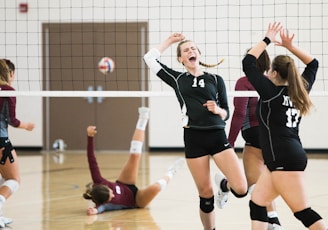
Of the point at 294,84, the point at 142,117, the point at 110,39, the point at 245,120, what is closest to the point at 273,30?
the point at 294,84

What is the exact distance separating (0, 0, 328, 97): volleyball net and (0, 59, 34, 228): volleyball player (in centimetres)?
720

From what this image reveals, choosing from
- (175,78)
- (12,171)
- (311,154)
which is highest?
(175,78)

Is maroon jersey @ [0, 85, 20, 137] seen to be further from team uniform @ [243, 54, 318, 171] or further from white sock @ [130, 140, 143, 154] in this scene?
team uniform @ [243, 54, 318, 171]

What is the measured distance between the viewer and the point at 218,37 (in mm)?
14891

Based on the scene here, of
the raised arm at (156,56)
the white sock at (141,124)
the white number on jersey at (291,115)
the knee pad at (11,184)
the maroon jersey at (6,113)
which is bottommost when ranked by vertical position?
the knee pad at (11,184)

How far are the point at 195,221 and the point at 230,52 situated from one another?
7.30 metres

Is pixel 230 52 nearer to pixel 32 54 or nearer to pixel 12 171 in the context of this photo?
pixel 32 54

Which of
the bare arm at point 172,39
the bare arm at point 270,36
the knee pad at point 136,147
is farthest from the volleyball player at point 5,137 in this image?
the bare arm at point 270,36

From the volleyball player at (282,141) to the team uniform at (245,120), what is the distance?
124 cm

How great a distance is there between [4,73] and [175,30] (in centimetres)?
754

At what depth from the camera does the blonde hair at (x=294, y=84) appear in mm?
5301

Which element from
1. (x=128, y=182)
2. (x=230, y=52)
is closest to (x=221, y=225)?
(x=128, y=182)

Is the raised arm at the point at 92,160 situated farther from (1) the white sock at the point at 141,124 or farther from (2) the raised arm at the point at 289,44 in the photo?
(2) the raised arm at the point at 289,44

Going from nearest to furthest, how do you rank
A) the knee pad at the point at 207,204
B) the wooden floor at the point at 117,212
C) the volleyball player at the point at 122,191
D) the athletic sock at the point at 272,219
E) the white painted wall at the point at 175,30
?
the knee pad at the point at 207,204
the athletic sock at the point at 272,219
the wooden floor at the point at 117,212
the volleyball player at the point at 122,191
the white painted wall at the point at 175,30
